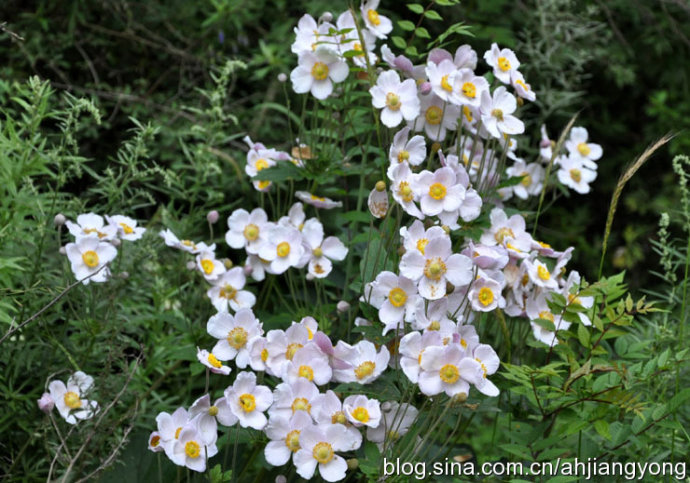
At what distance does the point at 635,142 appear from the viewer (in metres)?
4.44

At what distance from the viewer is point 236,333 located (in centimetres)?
177

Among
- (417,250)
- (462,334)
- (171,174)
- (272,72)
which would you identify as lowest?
(272,72)

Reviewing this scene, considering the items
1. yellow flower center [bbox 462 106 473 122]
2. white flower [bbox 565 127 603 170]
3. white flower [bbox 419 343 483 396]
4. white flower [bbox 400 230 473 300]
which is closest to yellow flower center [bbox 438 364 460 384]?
white flower [bbox 419 343 483 396]

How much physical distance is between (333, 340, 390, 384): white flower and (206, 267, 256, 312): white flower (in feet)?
1.58

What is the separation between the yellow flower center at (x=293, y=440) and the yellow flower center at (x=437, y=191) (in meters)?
0.55

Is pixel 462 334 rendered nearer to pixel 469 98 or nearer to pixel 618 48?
pixel 469 98

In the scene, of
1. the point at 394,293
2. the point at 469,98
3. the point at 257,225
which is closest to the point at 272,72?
the point at 257,225

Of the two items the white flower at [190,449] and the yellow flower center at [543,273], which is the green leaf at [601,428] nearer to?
the yellow flower center at [543,273]

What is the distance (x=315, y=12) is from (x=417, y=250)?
197cm

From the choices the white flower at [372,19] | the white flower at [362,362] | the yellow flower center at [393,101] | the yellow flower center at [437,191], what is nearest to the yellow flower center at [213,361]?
the white flower at [362,362]

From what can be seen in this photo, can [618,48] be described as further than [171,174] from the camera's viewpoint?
Yes

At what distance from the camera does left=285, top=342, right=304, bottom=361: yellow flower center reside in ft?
5.64

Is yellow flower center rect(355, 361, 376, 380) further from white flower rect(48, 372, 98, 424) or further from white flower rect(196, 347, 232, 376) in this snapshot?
white flower rect(48, 372, 98, 424)

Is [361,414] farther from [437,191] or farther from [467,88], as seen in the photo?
[467,88]
